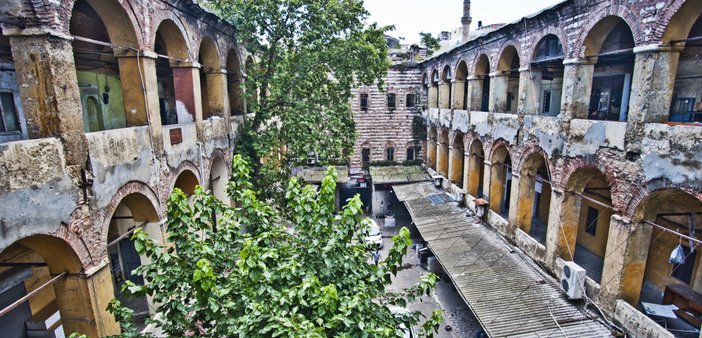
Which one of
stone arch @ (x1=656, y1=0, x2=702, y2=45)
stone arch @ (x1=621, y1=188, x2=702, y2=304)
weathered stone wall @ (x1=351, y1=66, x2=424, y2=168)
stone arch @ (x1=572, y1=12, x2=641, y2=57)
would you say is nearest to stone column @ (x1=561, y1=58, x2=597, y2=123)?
stone arch @ (x1=572, y1=12, x2=641, y2=57)

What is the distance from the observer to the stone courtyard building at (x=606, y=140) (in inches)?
347

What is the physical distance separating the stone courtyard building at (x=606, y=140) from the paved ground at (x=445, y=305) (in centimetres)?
348

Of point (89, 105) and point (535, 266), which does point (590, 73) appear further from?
point (89, 105)

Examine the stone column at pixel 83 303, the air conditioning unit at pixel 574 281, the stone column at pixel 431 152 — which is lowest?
the air conditioning unit at pixel 574 281

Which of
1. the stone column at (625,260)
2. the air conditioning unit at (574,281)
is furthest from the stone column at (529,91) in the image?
the air conditioning unit at (574,281)

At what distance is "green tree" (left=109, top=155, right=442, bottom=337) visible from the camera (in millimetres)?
4895

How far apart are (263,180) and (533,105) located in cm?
1086

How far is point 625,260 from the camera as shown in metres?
9.61

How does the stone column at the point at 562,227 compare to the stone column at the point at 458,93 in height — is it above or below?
below

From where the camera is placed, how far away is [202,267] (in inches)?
192

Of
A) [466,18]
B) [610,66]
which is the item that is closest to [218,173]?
[610,66]

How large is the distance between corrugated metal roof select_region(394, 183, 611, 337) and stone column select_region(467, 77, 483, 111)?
5445 millimetres

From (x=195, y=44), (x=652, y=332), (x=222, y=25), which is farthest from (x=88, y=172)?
(x=652, y=332)

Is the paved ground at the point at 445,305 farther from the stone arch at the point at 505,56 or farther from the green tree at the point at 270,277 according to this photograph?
the stone arch at the point at 505,56
